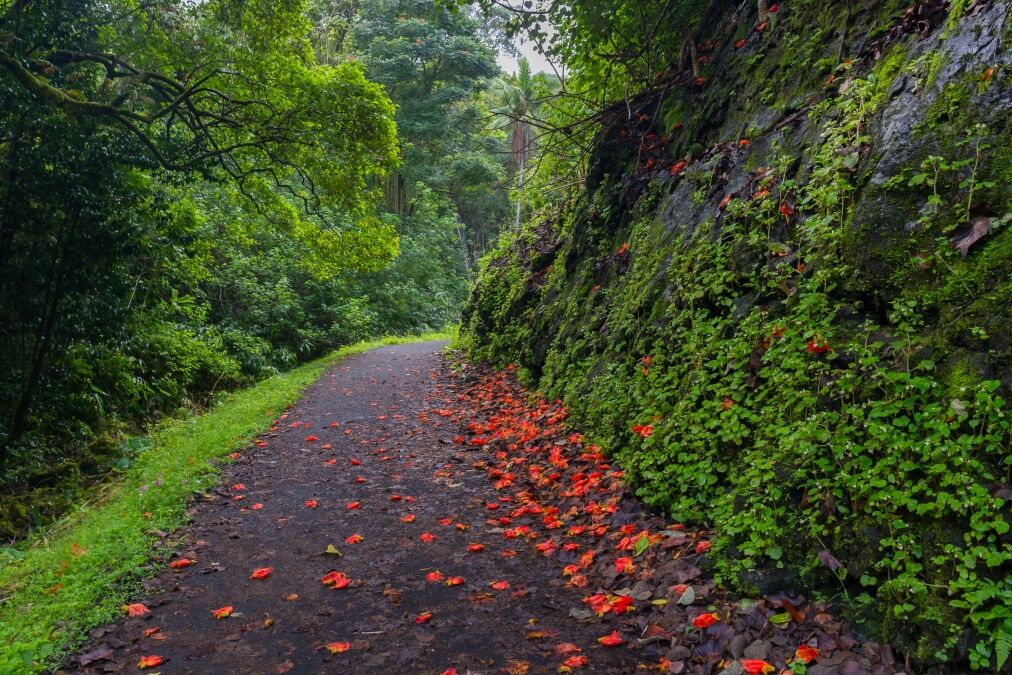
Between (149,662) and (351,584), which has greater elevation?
(149,662)

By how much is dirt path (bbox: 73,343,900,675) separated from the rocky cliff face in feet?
1.02

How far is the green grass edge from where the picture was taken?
3621mm

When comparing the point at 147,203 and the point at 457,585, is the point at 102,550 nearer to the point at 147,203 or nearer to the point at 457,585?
the point at 457,585

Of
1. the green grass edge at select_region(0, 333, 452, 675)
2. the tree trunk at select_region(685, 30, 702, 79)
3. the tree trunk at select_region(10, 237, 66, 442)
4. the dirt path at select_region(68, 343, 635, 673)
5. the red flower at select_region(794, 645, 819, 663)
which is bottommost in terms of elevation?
the dirt path at select_region(68, 343, 635, 673)

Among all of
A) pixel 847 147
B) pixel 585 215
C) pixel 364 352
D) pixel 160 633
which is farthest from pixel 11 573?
pixel 364 352

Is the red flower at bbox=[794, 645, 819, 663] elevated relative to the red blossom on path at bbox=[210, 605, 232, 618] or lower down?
elevated

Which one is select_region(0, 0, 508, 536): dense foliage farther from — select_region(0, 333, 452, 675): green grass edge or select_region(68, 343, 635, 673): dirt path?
select_region(68, 343, 635, 673): dirt path

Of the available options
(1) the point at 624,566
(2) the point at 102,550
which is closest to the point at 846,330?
(1) the point at 624,566

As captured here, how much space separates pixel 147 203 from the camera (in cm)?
833

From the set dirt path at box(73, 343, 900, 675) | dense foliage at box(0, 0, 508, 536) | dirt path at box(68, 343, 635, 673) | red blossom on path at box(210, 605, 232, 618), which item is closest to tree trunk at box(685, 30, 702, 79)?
dense foliage at box(0, 0, 508, 536)

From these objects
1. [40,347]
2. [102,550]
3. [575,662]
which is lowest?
[575,662]

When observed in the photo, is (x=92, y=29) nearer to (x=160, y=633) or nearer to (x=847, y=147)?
(x=160, y=633)

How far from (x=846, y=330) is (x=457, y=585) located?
3.11 meters

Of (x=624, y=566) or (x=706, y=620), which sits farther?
(x=624, y=566)
